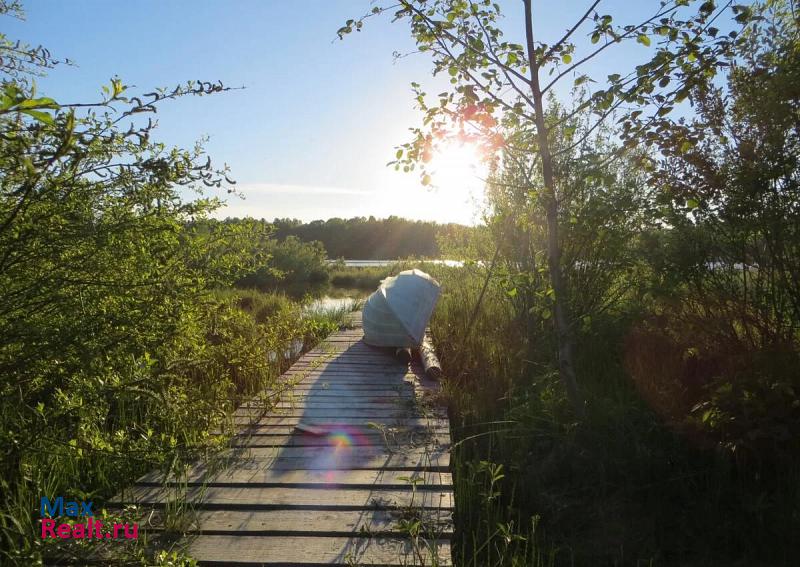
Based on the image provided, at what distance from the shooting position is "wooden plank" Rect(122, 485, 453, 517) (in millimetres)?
2625

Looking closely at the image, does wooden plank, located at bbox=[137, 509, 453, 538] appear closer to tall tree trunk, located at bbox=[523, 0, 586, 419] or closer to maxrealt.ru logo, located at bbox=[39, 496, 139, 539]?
maxrealt.ru logo, located at bbox=[39, 496, 139, 539]

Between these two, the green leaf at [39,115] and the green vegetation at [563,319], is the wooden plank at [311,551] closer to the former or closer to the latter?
the green vegetation at [563,319]

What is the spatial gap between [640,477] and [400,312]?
3.58 metres

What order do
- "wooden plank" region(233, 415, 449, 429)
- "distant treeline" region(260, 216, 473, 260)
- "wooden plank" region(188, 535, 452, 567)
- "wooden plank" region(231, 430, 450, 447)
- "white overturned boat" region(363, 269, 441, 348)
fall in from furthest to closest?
"distant treeline" region(260, 216, 473, 260) < "white overturned boat" region(363, 269, 441, 348) < "wooden plank" region(233, 415, 449, 429) < "wooden plank" region(231, 430, 450, 447) < "wooden plank" region(188, 535, 452, 567)

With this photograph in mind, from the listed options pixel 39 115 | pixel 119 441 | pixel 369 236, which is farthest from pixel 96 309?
pixel 369 236

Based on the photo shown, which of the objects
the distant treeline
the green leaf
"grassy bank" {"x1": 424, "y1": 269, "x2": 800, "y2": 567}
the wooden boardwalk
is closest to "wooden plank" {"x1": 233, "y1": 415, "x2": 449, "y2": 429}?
the wooden boardwalk

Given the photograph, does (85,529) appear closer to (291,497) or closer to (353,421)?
(291,497)

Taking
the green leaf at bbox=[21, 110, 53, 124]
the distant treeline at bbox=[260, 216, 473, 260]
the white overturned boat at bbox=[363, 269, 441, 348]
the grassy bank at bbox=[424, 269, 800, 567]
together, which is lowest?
A: the grassy bank at bbox=[424, 269, 800, 567]

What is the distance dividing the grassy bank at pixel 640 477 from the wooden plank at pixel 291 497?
32 centimetres

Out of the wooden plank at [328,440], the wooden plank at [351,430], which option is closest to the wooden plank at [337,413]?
the wooden plank at [351,430]

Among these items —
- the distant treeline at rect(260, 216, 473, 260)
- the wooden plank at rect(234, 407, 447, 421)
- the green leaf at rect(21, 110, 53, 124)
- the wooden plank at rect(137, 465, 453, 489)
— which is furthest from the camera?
the distant treeline at rect(260, 216, 473, 260)

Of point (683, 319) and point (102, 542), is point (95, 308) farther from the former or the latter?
point (683, 319)

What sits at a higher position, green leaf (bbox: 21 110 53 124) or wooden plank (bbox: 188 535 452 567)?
green leaf (bbox: 21 110 53 124)

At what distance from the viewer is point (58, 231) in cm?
242
